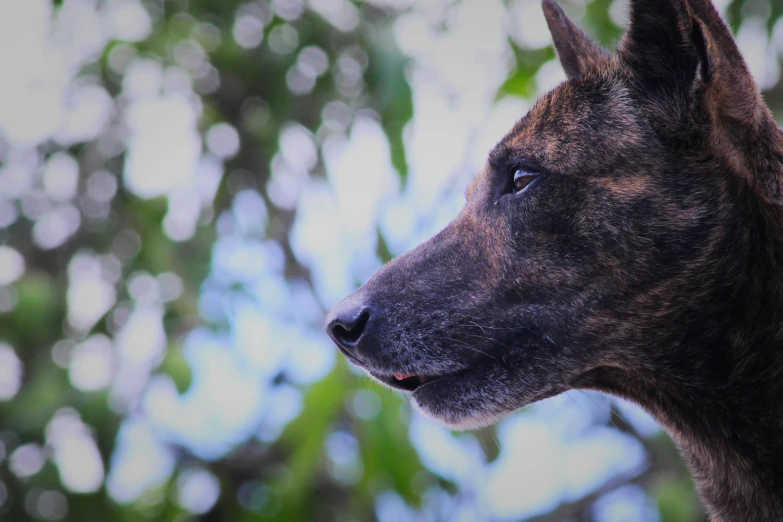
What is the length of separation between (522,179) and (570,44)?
2.52ft

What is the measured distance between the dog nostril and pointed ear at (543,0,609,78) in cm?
118

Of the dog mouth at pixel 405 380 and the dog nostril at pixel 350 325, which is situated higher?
the dog nostril at pixel 350 325

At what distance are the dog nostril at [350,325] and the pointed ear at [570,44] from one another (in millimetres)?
1184

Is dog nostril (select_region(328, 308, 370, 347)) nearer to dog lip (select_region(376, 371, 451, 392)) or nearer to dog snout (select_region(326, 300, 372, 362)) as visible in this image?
Result: dog snout (select_region(326, 300, 372, 362))

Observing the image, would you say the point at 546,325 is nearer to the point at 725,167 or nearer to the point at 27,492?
the point at 725,167

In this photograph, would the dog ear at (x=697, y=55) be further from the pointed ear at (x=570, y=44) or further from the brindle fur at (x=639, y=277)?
the pointed ear at (x=570, y=44)

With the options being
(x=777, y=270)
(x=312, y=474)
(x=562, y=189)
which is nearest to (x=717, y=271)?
(x=777, y=270)

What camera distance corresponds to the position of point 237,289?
17.0ft

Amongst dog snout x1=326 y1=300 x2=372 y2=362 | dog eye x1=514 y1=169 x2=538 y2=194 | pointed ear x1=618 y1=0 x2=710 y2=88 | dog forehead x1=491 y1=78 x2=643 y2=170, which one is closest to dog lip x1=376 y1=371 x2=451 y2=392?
dog snout x1=326 y1=300 x2=372 y2=362

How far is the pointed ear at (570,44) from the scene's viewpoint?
319cm

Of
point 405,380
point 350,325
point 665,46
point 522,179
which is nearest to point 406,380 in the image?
point 405,380

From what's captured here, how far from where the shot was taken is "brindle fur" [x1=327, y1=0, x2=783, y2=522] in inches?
99.3

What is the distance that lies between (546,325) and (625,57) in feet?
2.96

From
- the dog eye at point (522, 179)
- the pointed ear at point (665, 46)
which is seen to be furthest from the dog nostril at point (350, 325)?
the pointed ear at point (665, 46)
